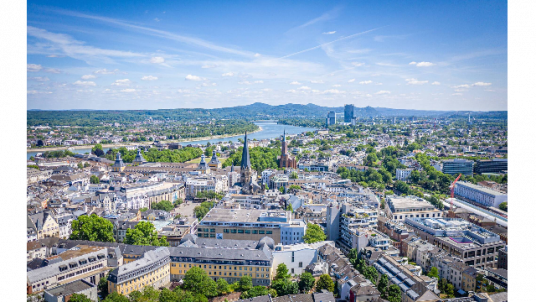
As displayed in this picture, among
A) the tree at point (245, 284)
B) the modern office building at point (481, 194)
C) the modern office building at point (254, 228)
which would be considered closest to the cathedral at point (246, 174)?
the modern office building at point (254, 228)

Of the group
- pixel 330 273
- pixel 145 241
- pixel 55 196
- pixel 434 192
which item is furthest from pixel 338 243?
pixel 55 196

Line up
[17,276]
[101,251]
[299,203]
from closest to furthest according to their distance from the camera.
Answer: [17,276]
[101,251]
[299,203]

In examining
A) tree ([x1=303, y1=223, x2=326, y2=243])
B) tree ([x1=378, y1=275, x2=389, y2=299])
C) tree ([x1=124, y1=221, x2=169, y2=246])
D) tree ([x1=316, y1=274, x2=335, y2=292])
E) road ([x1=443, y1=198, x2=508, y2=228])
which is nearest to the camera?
tree ([x1=378, y1=275, x2=389, y2=299])

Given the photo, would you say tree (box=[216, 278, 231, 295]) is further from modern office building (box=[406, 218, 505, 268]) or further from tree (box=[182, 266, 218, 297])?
modern office building (box=[406, 218, 505, 268])

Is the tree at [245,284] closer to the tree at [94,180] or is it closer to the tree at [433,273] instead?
the tree at [433,273]

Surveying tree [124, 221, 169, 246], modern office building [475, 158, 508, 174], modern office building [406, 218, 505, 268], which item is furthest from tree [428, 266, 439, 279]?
modern office building [475, 158, 508, 174]

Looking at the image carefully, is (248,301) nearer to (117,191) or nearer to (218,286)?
(218,286)

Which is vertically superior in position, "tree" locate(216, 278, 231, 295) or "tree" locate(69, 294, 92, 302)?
"tree" locate(69, 294, 92, 302)
